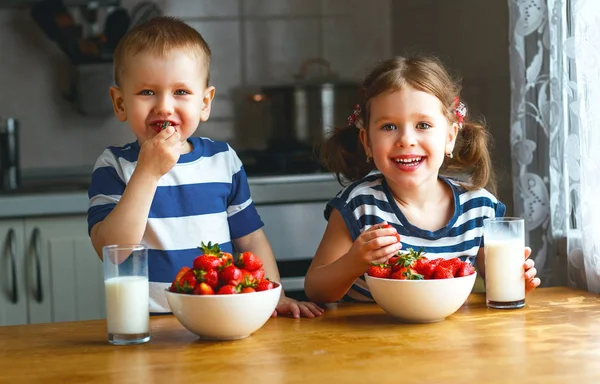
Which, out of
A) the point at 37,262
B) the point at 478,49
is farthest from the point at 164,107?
the point at 478,49

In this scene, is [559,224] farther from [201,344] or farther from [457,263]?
[201,344]

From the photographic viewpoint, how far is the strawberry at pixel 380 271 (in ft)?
4.48

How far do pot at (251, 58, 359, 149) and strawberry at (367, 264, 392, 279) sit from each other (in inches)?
76.7

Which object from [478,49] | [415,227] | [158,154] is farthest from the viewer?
[478,49]

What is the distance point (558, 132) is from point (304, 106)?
4.97 feet

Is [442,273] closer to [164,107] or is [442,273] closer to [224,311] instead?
[224,311]

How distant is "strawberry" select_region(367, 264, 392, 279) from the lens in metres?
1.37

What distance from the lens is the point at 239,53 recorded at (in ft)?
11.0

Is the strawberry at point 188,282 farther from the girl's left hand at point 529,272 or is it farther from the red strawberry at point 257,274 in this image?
the girl's left hand at point 529,272

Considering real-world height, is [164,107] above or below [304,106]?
below

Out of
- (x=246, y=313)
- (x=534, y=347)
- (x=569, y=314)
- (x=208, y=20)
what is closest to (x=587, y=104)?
(x=569, y=314)

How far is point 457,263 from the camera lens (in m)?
1.36

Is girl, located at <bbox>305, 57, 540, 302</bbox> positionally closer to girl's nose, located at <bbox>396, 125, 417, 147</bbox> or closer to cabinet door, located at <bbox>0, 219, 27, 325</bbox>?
girl's nose, located at <bbox>396, 125, 417, 147</bbox>

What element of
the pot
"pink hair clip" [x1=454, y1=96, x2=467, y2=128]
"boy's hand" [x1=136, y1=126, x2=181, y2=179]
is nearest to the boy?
"boy's hand" [x1=136, y1=126, x2=181, y2=179]
